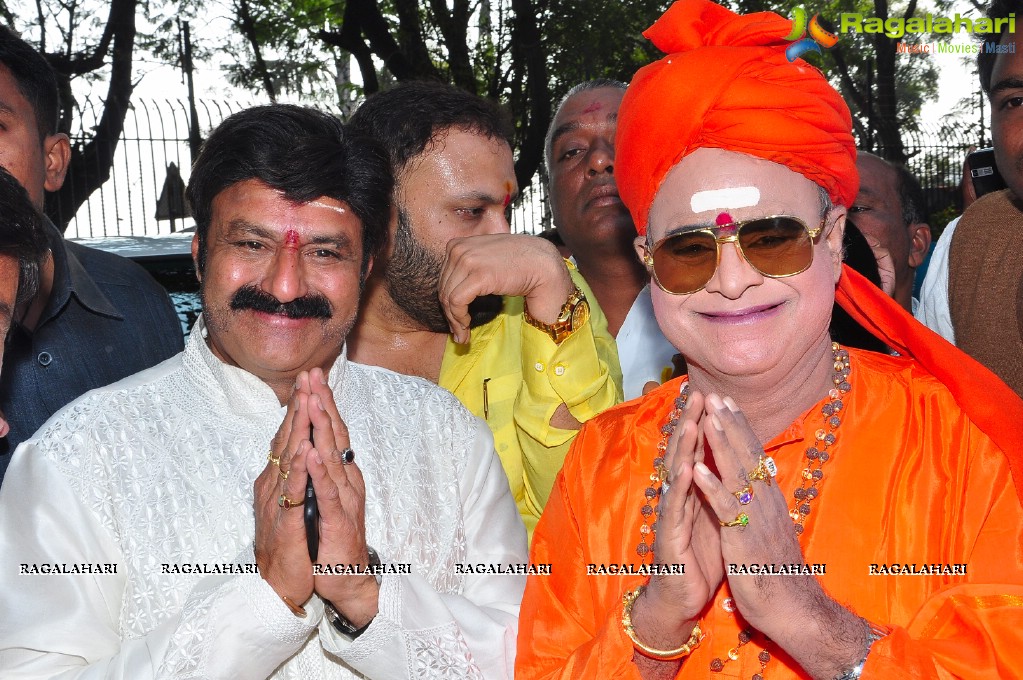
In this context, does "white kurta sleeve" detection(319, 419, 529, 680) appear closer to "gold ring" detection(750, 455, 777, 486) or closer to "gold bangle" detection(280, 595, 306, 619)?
"gold bangle" detection(280, 595, 306, 619)

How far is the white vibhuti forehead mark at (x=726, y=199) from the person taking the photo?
2.26 meters

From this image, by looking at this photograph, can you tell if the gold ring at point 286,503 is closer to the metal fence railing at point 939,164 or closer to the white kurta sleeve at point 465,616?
the white kurta sleeve at point 465,616

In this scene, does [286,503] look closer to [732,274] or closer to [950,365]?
[732,274]

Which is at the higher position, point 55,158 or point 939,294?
point 55,158

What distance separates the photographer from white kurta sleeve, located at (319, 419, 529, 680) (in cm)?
237

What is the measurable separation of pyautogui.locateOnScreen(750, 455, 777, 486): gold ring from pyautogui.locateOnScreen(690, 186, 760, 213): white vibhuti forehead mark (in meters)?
0.60

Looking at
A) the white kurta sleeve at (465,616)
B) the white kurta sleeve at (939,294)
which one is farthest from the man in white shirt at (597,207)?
the white kurta sleeve at (465,616)

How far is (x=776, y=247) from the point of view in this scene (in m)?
2.25

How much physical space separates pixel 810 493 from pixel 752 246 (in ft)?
1.91

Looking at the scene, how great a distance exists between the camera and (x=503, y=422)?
3.41m

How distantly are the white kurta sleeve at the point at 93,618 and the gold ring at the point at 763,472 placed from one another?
3.53 feet

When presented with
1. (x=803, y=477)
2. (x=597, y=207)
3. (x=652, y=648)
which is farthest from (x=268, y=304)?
(x=597, y=207)

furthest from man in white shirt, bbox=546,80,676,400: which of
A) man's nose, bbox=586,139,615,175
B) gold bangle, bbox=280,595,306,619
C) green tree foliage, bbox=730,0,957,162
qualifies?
green tree foliage, bbox=730,0,957,162

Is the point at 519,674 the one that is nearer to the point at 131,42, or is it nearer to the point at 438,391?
the point at 438,391
